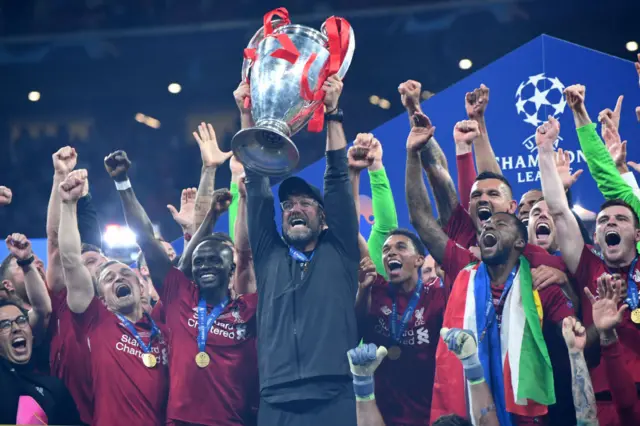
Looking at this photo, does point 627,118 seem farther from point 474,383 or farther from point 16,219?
point 16,219

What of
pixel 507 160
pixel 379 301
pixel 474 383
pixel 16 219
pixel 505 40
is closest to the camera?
pixel 474 383

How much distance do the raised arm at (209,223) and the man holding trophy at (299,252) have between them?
0.43 metres

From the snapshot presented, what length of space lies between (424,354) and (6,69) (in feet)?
11.5

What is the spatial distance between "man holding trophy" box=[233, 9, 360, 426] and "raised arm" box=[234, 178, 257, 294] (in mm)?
233

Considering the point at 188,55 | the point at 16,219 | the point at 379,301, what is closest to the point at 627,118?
the point at 379,301

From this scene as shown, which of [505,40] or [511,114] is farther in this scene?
[505,40]

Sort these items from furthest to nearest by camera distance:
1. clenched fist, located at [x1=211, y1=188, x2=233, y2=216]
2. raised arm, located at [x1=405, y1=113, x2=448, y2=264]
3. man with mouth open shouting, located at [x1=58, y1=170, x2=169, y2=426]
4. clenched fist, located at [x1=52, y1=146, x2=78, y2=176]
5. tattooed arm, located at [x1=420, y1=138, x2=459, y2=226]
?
clenched fist, located at [x1=52, y1=146, x2=78, y2=176]
clenched fist, located at [x1=211, y1=188, x2=233, y2=216]
man with mouth open shouting, located at [x1=58, y1=170, x2=169, y2=426]
tattooed arm, located at [x1=420, y1=138, x2=459, y2=226]
raised arm, located at [x1=405, y1=113, x2=448, y2=264]

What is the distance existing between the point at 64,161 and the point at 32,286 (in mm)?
589

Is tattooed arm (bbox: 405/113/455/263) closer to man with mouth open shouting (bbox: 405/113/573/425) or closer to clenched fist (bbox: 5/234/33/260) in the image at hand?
man with mouth open shouting (bbox: 405/113/573/425)

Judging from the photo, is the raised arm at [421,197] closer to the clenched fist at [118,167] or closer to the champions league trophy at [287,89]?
the champions league trophy at [287,89]

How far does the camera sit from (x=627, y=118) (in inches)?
175

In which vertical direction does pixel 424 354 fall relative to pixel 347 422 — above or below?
above

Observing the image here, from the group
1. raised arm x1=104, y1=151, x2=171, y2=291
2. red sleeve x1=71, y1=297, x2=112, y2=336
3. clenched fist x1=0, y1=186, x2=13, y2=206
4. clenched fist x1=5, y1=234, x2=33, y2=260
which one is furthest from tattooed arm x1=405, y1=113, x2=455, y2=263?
clenched fist x1=0, y1=186, x2=13, y2=206

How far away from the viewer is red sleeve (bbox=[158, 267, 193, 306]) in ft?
14.7
